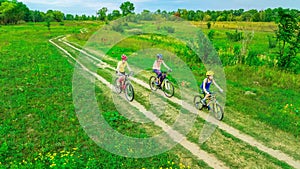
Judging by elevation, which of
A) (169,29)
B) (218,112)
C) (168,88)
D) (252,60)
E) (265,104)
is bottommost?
(265,104)

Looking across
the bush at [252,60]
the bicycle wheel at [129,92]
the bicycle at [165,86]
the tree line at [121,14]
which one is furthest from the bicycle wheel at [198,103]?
the tree line at [121,14]

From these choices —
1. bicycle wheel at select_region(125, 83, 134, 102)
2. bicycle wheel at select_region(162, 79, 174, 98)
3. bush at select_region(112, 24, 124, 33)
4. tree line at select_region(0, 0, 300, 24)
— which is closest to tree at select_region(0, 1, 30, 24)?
tree line at select_region(0, 0, 300, 24)

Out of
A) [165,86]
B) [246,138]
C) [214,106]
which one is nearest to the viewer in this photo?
[246,138]

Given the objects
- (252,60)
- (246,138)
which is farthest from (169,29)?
(246,138)

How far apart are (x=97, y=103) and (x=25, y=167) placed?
528 centimetres

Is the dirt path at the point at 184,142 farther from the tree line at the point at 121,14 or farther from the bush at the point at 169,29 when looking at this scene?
the tree line at the point at 121,14

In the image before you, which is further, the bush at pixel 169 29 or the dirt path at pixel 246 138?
the bush at pixel 169 29

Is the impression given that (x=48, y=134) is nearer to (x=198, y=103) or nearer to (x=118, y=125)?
(x=118, y=125)

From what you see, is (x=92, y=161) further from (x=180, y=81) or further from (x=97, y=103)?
(x=180, y=81)

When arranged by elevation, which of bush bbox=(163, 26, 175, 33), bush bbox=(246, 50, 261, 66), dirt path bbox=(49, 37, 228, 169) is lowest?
dirt path bbox=(49, 37, 228, 169)

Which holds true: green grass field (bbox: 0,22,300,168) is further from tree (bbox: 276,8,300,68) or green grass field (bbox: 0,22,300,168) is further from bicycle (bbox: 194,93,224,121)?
tree (bbox: 276,8,300,68)

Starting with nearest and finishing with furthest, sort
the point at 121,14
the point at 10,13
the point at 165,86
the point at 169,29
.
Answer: the point at 165,86, the point at 169,29, the point at 121,14, the point at 10,13

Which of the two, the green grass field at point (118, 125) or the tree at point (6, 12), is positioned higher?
the tree at point (6, 12)

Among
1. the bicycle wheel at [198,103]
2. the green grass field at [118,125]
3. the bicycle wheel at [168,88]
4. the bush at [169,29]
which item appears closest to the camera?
the green grass field at [118,125]
